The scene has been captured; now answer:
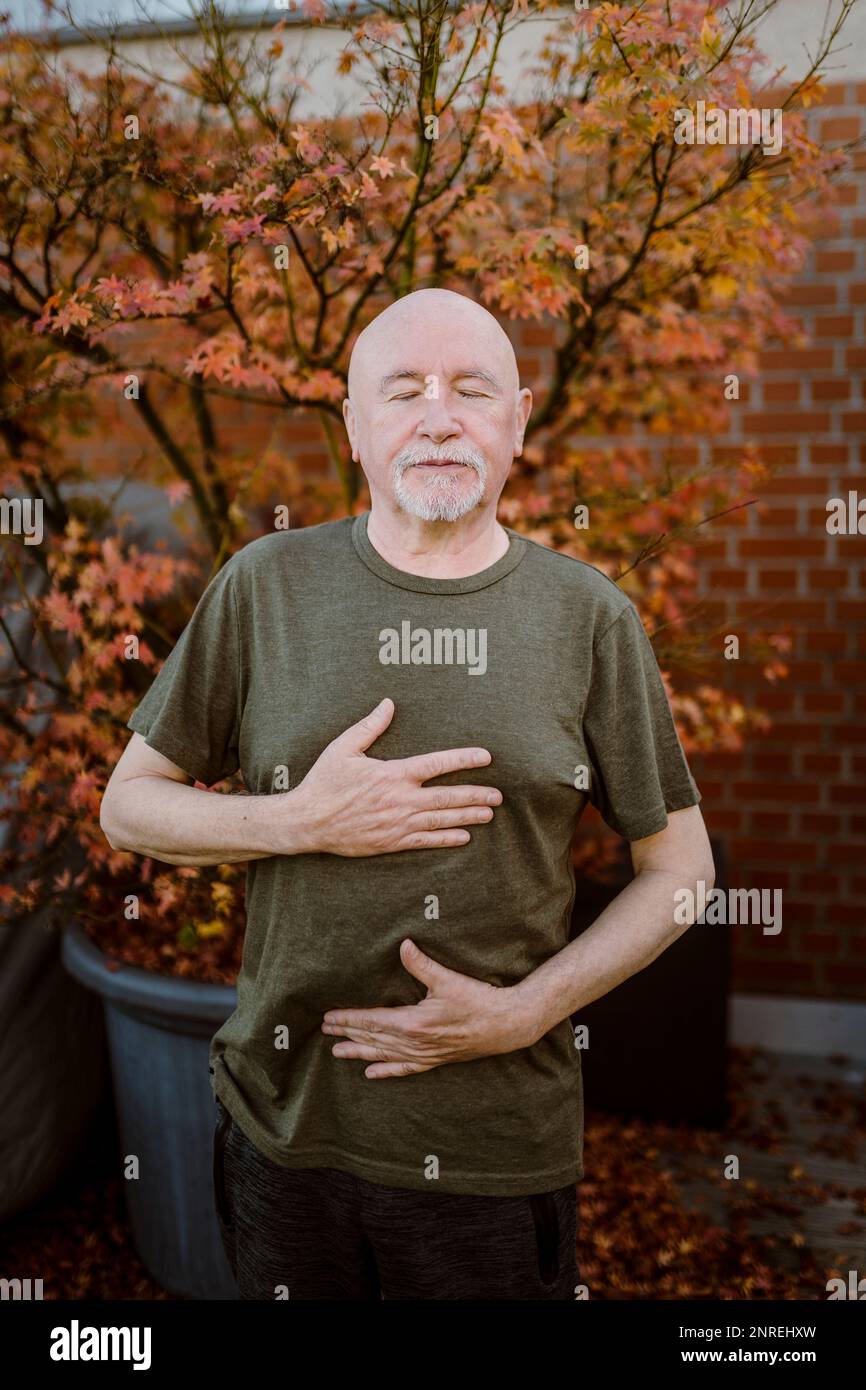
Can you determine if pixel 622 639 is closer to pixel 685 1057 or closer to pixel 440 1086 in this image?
pixel 440 1086

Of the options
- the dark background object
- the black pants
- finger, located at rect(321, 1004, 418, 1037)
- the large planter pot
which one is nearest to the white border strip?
the dark background object

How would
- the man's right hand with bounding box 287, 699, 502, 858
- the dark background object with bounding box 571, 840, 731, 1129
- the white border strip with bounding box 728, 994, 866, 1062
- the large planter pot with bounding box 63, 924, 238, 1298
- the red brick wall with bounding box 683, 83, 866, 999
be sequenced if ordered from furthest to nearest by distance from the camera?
1. the white border strip with bounding box 728, 994, 866, 1062
2. the red brick wall with bounding box 683, 83, 866, 999
3. the dark background object with bounding box 571, 840, 731, 1129
4. the large planter pot with bounding box 63, 924, 238, 1298
5. the man's right hand with bounding box 287, 699, 502, 858

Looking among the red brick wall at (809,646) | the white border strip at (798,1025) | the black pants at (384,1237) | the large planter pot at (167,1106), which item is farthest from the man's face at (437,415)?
the white border strip at (798,1025)

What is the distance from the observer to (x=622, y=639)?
1.55 metres

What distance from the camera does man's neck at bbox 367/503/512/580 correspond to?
1.52 meters

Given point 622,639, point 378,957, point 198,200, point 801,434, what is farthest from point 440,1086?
point 801,434

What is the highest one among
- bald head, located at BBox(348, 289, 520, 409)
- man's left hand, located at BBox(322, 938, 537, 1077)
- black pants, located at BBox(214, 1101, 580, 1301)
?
bald head, located at BBox(348, 289, 520, 409)

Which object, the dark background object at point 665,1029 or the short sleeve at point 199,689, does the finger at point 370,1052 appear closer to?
the short sleeve at point 199,689

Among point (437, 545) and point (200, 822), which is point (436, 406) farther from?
point (200, 822)

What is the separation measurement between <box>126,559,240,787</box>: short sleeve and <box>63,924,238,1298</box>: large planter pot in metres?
0.96

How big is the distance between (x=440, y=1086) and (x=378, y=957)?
22 cm

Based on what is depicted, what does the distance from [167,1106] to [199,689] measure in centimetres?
143

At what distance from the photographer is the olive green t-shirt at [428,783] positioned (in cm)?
148

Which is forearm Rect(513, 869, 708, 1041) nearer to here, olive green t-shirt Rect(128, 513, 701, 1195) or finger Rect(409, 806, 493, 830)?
olive green t-shirt Rect(128, 513, 701, 1195)
